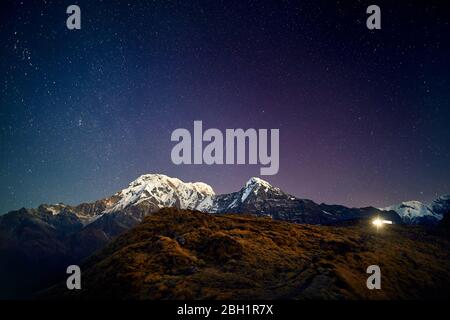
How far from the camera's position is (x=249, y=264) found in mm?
49219

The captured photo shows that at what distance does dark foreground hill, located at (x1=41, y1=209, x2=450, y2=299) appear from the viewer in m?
40.7

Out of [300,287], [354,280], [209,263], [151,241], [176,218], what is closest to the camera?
[300,287]

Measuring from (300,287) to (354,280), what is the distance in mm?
9588

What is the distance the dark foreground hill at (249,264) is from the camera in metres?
40.7

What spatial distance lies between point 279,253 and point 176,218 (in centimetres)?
2855

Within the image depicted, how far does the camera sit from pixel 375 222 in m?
100

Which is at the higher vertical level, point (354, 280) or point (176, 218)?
point (176, 218)

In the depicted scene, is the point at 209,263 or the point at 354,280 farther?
the point at 209,263

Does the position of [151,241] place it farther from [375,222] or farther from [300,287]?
[375,222]
